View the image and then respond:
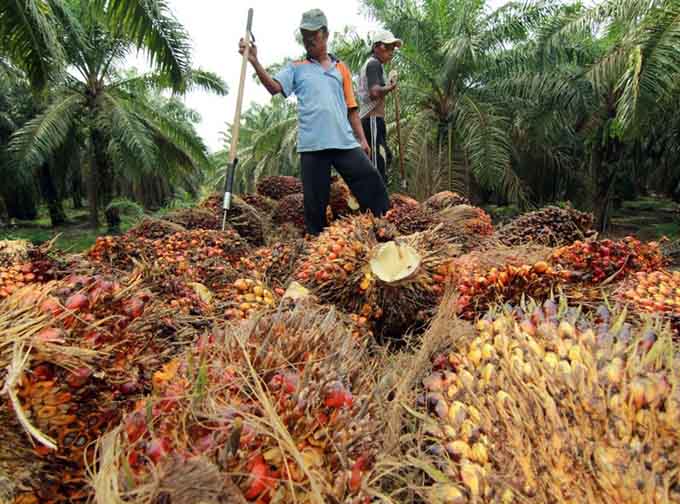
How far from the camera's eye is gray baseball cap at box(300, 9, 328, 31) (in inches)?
127

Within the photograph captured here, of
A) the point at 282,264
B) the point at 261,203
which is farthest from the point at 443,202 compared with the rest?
the point at 282,264

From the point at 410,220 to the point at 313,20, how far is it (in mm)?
1501

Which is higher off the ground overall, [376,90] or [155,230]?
[376,90]

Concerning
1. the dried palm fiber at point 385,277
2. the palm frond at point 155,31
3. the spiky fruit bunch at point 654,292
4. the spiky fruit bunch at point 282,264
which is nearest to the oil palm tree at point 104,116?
the palm frond at point 155,31

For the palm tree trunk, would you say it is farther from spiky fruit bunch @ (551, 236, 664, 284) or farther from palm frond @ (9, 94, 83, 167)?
spiky fruit bunch @ (551, 236, 664, 284)

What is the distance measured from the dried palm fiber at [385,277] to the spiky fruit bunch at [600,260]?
0.49 metres

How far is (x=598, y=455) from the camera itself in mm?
844

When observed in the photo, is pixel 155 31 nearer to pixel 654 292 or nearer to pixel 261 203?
pixel 261 203

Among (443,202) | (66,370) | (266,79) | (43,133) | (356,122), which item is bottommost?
(66,370)

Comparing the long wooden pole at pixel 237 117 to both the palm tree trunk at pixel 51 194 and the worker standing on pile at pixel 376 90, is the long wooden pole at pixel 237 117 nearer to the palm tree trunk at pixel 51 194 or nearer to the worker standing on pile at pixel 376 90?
the worker standing on pile at pixel 376 90

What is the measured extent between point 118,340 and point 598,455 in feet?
3.46

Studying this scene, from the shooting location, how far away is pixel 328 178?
3.45 m

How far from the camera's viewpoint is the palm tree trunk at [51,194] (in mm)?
17148

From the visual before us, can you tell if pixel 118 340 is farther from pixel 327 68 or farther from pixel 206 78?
pixel 206 78
